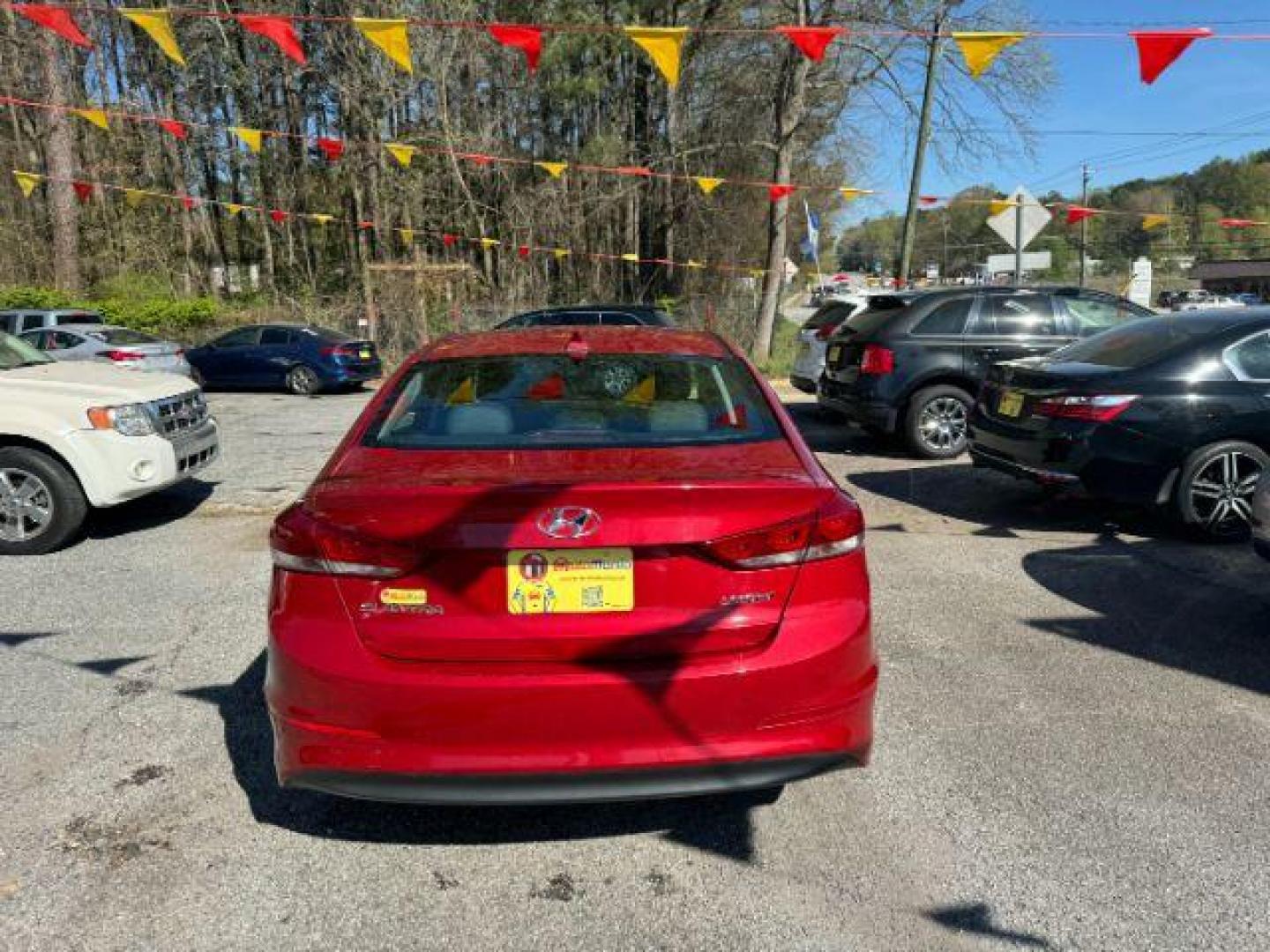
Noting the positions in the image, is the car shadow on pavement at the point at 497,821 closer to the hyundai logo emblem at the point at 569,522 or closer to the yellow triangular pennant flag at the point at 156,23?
the hyundai logo emblem at the point at 569,522

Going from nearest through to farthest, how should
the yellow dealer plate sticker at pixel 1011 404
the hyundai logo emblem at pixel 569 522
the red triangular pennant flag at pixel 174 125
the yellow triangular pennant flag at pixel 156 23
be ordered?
the hyundai logo emblem at pixel 569 522, the yellow dealer plate sticker at pixel 1011 404, the yellow triangular pennant flag at pixel 156 23, the red triangular pennant flag at pixel 174 125

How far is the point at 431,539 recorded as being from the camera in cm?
232

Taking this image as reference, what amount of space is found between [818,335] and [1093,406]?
6.12 meters

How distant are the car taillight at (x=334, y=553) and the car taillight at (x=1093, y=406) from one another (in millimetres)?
5179

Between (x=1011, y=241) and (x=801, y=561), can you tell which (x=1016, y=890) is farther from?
(x=1011, y=241)

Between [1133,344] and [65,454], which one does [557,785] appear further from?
[1133,344]

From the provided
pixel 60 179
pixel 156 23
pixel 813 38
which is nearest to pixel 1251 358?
pixel 813 38

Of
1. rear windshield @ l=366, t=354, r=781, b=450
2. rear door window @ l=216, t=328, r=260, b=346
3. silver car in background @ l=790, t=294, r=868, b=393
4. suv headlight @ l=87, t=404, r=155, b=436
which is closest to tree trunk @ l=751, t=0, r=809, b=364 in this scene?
silver car in background @ l=790, t=294, r=868, b=393

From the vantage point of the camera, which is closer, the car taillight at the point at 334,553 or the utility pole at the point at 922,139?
the car taillight at the point at 334,553

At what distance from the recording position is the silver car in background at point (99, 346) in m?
14.7

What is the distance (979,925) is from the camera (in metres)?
2.41

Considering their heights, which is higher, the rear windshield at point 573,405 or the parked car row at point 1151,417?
the rear windshield at point 573,405

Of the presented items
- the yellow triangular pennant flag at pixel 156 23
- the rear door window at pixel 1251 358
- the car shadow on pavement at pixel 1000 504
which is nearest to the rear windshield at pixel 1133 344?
the rear door window at pixel 1251 358

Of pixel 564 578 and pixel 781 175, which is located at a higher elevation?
pixel 781 175
